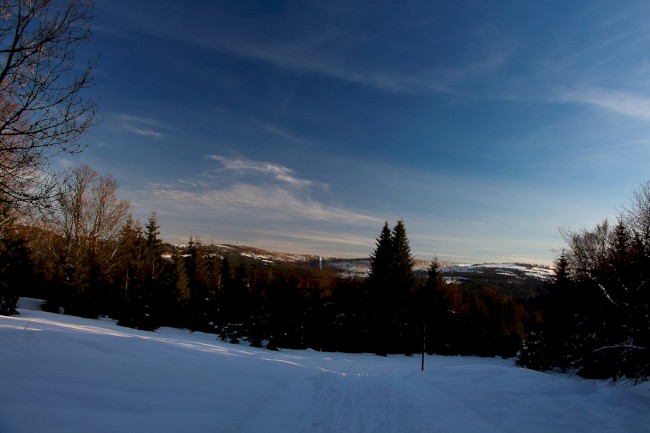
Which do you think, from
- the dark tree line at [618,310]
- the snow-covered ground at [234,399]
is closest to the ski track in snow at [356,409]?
the snow-covered ground at [234,399]

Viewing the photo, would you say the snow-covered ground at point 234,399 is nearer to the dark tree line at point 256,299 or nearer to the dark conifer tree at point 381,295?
the dark tree line at point 256,299

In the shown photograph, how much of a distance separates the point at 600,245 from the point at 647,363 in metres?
20.3

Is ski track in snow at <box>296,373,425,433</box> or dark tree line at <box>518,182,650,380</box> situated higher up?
dark tree line at <box>518,182,650,380</box>

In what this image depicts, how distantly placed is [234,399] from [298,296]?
84.6 feet

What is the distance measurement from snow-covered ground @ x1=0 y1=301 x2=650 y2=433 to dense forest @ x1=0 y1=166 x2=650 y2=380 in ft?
20.7

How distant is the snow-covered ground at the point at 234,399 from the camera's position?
17.3 feet

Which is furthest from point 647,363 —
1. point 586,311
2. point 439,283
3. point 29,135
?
point 439,283

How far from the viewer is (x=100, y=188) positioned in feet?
94.1

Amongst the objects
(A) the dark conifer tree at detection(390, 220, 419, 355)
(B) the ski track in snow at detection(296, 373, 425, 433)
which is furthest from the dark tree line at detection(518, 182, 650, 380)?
(A) the dark conifer tree at detection(390, 220, 419, 355)

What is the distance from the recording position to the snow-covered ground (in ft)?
17.3

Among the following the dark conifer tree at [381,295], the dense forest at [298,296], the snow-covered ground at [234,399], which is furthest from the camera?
the dark conifer tree at [381,295]

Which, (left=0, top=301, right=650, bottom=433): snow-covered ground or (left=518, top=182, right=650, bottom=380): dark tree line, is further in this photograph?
(left=518, top=182, right=650, bottom=380): dark tree line

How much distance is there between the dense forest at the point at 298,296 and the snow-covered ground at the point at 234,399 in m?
6.32

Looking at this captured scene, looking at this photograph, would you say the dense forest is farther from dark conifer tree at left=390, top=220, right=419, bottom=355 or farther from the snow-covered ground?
the snow-covered ground
